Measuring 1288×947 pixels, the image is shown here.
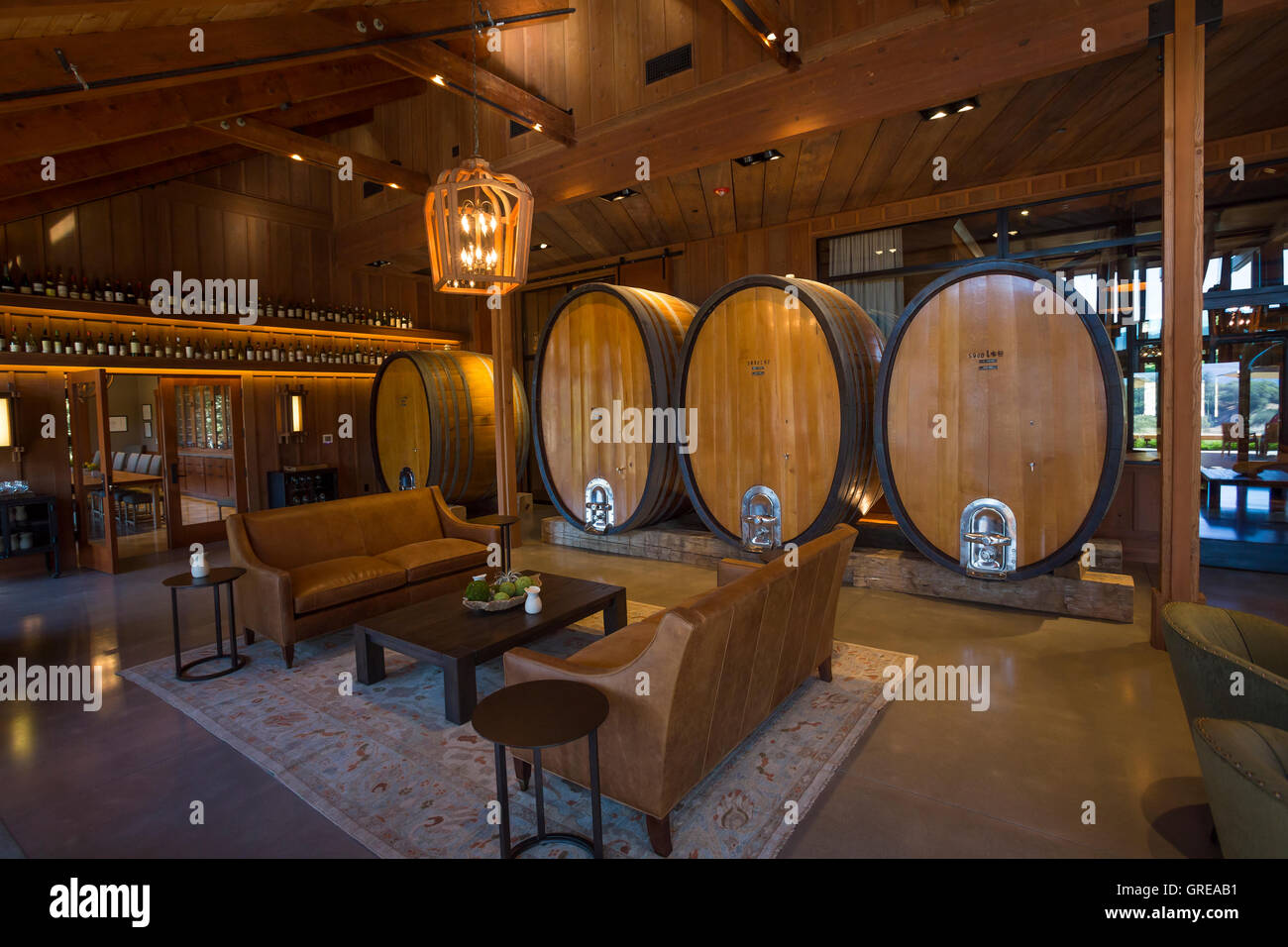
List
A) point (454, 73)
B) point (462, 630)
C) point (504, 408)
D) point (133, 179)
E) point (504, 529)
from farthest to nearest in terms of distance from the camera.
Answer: point (133, 179) → point (504, 408) → point (504, 529) → point (454, 73) → point (462, 630)

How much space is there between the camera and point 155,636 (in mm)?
3959

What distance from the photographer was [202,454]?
25.7 feet

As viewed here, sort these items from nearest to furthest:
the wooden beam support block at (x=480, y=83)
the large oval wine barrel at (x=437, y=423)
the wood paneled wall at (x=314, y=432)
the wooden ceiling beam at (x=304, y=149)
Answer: the wooden beam support block at (x=480, y=83), the wooden ceiling beam at (x=304, y=149), the large oval wine barrel at (x=437, y=423), the wood paneled wall at (x=314, y=432)

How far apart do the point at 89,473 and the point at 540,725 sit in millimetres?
6883

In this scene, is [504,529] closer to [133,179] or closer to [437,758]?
[437,758]

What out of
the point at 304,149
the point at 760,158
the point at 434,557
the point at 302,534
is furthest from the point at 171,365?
the point at 760,158

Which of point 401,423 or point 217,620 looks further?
point 401,423

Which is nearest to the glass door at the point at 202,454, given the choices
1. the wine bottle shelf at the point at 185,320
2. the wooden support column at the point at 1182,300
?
the wine bottle shelf at the point at 185,320

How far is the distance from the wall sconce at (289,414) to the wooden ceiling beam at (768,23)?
21.2 ft

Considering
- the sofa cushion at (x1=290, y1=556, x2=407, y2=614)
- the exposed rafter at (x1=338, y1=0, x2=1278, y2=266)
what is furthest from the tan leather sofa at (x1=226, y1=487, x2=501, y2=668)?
the exposed rafter at (x1=338, y1=0, x2=1278, y2=266)

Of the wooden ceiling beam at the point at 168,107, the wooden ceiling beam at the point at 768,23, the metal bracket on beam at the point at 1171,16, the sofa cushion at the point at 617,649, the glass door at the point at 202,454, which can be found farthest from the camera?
the glass door at the point at 202,454

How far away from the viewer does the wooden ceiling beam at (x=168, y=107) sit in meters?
4.04

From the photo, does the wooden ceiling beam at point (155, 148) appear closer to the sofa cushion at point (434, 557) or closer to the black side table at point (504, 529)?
the sofa cushion at point (434, 557)
